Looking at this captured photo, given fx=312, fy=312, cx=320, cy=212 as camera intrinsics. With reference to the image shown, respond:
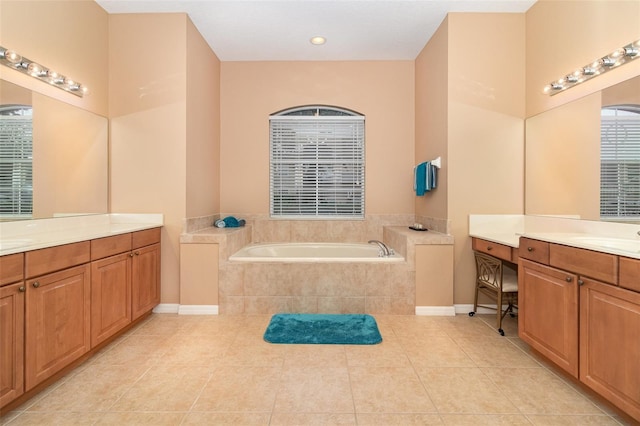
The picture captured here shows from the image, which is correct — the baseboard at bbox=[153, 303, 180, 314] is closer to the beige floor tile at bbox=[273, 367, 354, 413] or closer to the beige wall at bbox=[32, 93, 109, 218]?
the beige wall at bbox=[32, 93, 109, 218]

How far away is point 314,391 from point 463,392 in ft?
2.86

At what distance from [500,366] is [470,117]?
2.26 meters

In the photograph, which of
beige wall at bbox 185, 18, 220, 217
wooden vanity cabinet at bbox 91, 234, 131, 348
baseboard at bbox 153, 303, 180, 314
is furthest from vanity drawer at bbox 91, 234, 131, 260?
baseboard at bbox 153, 303, 180, 314

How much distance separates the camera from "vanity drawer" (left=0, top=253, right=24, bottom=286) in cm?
154

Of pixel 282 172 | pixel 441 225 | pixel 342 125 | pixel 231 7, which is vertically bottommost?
pixel 441 225

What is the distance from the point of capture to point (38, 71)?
7.54ft

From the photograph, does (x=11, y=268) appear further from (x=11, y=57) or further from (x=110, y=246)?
(x=11, y=57)

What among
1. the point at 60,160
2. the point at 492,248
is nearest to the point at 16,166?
the point at 60,160

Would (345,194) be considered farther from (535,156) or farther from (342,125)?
(535,156)

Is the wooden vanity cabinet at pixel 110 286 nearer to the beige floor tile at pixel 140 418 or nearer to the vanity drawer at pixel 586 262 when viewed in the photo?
the beige floor tile at pixel 140 418

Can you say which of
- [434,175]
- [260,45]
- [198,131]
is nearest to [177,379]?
[198,131]

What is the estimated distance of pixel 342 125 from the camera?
4.18 metres

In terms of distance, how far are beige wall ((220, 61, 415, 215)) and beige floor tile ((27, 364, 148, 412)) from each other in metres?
2.34

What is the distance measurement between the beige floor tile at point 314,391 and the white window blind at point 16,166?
2145mm
